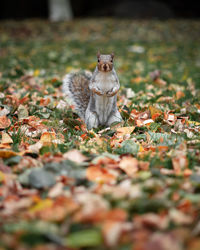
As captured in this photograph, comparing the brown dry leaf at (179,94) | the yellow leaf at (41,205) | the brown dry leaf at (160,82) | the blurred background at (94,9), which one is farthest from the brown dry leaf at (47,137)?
the blurred background at (94,9)

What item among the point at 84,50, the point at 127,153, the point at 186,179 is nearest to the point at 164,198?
the point at 186,179

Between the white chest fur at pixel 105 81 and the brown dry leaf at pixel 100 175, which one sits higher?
the white chest fur at pixel 105 81

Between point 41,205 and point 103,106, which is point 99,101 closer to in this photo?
point 103,106

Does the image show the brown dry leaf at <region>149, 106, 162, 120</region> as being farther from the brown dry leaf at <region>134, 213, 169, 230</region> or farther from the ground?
the brown dry leaf at <region>134, 213, 169, 230</region>

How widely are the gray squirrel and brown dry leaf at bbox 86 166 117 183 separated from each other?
1.12 metres

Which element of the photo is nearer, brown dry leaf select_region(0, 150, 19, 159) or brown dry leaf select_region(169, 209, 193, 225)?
brown dry leaf select_region(169, 209, 193, 225)

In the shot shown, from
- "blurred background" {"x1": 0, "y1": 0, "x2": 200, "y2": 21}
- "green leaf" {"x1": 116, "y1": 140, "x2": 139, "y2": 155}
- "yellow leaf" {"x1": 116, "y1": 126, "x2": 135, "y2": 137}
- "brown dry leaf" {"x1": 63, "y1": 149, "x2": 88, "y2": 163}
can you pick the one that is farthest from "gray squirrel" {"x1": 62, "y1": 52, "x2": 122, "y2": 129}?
"blurred background" {"x1": 0, "y1": 0, "x2": 200, "y2": 21}

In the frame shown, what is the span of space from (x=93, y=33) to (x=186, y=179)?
880cm

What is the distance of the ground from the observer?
127 centimetres

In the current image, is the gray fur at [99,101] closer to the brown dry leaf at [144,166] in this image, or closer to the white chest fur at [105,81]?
the white chest fur at [105,81]

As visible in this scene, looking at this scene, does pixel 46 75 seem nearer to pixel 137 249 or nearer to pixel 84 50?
pixel 84 50

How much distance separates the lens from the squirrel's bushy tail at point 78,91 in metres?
3.22

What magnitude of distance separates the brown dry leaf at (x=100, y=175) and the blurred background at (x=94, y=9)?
10.8 meters

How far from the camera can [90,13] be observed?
14.0 meters
